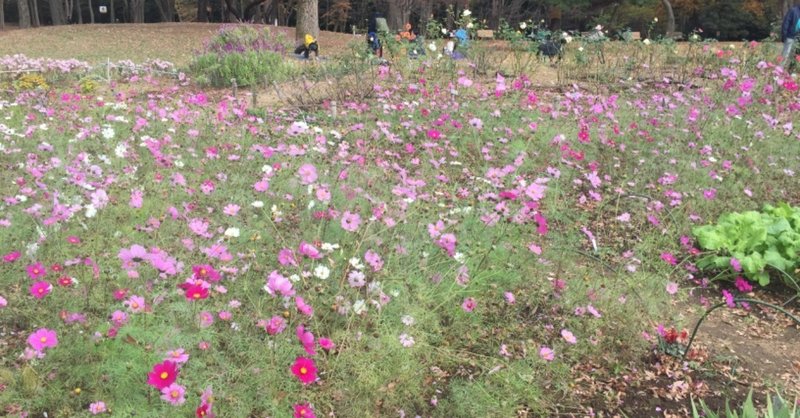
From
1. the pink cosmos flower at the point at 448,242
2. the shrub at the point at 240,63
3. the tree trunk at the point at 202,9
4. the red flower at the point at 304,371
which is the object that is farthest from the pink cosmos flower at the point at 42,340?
the tree trunk at the point at 202,9

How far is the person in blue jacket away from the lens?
8766 millimetres

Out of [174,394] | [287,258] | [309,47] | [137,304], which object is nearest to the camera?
[174,394]

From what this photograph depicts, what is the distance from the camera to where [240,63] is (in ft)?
28.1

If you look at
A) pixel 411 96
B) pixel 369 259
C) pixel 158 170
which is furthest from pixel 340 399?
pixel 411 96

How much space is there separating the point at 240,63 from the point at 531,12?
2147cm

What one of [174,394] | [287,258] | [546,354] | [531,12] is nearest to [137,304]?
[174,394]

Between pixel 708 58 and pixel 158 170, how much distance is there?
8279mm

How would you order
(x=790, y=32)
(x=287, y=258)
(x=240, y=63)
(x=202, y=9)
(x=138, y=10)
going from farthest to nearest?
1. (x=138, y=10)
2. (x=202, y=9)
3. (x=790, y=32)
4. (x=240, y=63)
5. (x=287, y=258)

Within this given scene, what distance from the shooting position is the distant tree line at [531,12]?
2302cm

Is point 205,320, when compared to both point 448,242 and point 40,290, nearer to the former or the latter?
point 40,290

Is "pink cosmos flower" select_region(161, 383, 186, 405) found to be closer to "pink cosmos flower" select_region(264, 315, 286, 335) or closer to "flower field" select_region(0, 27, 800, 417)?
"flower field" select_region(0, 27, 800, 417)

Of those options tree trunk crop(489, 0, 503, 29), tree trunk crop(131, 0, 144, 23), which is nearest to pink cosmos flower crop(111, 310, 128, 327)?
tree trunk crop(489, 0, 503, 29)

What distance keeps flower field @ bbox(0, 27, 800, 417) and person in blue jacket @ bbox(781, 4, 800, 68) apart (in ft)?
18.0

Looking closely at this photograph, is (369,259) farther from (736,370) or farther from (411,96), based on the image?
(411,96)
